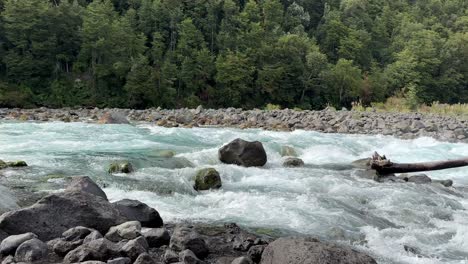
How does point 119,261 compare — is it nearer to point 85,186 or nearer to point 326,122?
point 85,186

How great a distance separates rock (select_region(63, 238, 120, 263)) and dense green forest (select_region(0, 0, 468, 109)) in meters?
34.1

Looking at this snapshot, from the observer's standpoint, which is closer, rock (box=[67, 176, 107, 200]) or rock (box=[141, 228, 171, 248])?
rock (box=[141, 228, 171, 248])

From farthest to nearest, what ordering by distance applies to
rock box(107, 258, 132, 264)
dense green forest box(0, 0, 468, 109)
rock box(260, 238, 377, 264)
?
dense green forest box(0, 0, 468, 109)
rock box(260, 238, 377, 264)
rock box(107, 258, 132, 264)

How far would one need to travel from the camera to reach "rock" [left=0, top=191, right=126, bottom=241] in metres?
5.45

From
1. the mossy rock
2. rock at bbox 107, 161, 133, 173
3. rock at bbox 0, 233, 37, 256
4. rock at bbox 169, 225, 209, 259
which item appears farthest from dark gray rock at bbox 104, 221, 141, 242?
the mossy rock

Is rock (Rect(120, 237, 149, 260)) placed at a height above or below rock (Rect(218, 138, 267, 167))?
above

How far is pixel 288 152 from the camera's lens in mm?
13828

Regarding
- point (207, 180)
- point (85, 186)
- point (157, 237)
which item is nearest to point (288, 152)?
point (207, 180)

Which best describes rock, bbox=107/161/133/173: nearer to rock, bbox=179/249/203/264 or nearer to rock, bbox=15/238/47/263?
rock, bbox=15/238/47/263

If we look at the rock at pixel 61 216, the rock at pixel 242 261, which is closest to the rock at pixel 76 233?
the rock at pixel 61 216

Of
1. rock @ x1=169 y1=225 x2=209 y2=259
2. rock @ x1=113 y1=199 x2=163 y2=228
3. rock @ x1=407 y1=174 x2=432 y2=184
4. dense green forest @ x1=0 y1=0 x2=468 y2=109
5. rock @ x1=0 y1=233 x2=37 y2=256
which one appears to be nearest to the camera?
rock @ x1=0 y1=233 x2=37 y2=256

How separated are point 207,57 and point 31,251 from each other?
41.9 metres

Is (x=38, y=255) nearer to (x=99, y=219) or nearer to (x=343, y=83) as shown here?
(x=99, y=219)

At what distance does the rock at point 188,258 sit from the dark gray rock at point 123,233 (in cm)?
70
